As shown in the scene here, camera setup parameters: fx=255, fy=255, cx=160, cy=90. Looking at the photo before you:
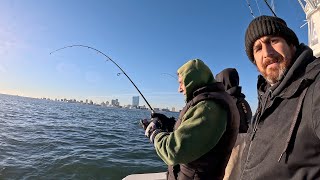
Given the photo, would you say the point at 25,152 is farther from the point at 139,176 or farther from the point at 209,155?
the point at 209,155

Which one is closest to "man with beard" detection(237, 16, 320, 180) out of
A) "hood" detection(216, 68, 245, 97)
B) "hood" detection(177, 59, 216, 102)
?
"hood" detection(177, 59, 216, 102)

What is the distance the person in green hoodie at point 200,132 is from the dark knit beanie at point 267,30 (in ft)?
2.05

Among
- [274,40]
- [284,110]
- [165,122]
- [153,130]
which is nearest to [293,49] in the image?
[274,40]

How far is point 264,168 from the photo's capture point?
1446 millimetres

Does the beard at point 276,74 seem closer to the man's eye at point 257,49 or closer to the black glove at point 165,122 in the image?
the man's eye at point 257,49

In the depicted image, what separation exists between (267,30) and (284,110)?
69 cm

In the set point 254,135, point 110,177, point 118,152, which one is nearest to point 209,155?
point 254,135

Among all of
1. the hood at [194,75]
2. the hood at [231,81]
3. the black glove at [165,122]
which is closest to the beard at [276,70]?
the hood at [194,75]

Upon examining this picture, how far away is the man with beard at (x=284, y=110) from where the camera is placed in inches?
46.5

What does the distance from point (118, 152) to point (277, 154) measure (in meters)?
11.4

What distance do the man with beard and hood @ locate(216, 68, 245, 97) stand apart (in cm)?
228

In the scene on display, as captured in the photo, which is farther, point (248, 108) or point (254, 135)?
point (248, 108)

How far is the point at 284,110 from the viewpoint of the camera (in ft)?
4.61

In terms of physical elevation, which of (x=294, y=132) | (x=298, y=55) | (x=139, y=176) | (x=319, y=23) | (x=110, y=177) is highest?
(x=319, y=23)
